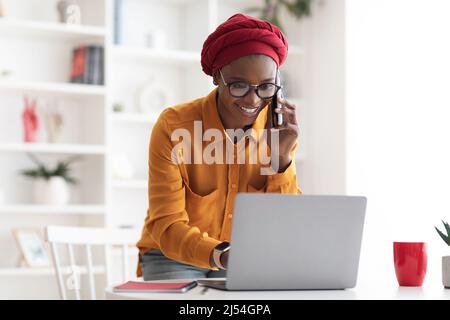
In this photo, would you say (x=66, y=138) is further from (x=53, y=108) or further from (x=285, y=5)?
(x=285, y=5)

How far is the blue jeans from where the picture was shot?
2.01m

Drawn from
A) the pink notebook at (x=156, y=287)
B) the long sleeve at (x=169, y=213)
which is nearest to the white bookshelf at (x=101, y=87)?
the long sleeve at (x=169, y=213)

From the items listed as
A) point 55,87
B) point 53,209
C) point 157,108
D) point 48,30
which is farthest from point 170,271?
point 157,108

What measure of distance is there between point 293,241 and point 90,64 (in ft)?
9.35

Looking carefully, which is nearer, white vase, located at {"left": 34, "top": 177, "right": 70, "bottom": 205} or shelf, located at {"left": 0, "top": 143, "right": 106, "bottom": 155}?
shelf, located at {"left": 0, "top": 143, "right": 106, "bottom": 155}

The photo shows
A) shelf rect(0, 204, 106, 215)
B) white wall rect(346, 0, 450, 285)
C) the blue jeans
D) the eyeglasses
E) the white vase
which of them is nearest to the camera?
the eyeglasses

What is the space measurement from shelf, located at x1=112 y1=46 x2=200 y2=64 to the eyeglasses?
2.40 m

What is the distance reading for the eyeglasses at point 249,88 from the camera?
1812 millimetres

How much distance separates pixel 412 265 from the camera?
1.68 meters

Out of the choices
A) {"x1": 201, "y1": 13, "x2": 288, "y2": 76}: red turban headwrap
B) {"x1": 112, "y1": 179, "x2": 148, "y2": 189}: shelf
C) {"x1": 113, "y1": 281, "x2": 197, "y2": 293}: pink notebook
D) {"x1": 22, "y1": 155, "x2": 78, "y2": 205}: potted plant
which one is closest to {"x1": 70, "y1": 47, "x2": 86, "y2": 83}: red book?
{"x1": 22, "y1": 155, "x2": 78, "y2": 205}: potted plant

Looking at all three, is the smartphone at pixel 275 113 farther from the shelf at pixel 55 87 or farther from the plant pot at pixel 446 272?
the shelf at pixel 55 87

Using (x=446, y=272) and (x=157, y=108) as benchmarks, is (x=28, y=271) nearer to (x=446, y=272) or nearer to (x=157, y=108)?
(x=157, y=108)

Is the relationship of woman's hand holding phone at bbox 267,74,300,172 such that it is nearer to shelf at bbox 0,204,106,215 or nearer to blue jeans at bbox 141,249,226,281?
blue jeans at bbox 141,249,226,281

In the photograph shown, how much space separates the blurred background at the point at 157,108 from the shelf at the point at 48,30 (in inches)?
Result: 0.4
